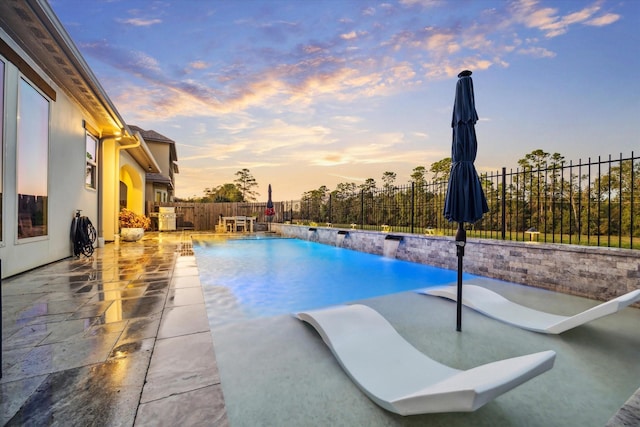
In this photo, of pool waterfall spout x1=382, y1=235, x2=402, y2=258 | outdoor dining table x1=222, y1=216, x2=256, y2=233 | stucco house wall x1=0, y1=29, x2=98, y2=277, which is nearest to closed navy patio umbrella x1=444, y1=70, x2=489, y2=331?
pool waterfall spout x1=382, y1=235, x2=402, y2=258

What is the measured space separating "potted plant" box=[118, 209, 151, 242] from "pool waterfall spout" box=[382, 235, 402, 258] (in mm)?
8592

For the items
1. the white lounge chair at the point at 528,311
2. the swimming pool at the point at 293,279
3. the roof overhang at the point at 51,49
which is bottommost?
the swimming pool at the point at 293,279

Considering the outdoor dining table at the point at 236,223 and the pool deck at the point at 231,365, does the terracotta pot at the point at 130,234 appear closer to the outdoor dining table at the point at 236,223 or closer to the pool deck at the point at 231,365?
the pool deck at the point at 231,365

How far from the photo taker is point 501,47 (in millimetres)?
7129

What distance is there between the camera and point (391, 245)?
7.96 m

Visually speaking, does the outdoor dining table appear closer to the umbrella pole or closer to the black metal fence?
the black metal fence

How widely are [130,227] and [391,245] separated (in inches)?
367

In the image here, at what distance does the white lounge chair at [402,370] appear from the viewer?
128cm

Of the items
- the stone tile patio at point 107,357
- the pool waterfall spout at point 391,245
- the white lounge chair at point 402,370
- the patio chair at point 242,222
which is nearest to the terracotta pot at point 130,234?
the stone tile patio at point 107,357

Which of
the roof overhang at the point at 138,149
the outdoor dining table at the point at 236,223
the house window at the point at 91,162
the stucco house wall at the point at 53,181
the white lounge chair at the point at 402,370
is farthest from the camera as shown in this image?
the outdoor dining table at the point at 236,223

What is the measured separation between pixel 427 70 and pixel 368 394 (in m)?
9.36

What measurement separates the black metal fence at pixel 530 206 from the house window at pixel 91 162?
8471mm

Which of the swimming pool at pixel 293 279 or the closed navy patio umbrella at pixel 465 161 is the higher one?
the closed navy patio umbrella at pixel 465 161

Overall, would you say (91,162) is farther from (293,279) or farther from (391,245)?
(391,245)
